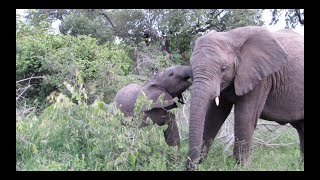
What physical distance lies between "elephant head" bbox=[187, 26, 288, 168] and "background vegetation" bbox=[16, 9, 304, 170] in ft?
1.53

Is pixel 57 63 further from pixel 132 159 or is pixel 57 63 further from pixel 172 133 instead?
pixel 132 159

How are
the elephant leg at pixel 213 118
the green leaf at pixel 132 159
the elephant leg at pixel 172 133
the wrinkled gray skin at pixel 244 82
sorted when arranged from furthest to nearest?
the elephant leg at pixel 172 133 → the elephant leg at pixel 213 118 → the wrinkled gray skin at pixel 244 82 → the green leaf at pixel 132 159

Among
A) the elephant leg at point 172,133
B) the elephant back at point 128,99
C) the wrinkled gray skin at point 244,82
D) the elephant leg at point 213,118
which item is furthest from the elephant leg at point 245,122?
the elephant back at point 128,99

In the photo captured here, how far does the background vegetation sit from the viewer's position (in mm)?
4328

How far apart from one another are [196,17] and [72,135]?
33.9 feet

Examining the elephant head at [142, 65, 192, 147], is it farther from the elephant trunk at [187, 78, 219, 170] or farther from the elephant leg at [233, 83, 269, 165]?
the elephant trunk at [187, 78, 219, 170]

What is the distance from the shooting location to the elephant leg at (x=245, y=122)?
4848 mm

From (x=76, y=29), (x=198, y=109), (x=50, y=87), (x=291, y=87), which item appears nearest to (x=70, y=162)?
(x=198, y=109)

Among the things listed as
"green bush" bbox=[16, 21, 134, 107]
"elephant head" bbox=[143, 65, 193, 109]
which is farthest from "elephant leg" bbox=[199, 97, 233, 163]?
"green bush" bbox=[16, 21, 134, 107]

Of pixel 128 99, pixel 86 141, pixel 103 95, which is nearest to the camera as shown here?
pixel 86 141

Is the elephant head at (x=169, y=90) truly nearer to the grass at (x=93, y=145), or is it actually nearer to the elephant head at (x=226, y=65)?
the elephant head at (x=226, y=65)

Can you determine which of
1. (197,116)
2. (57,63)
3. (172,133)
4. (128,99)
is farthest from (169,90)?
(57,63)

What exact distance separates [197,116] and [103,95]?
503 cm

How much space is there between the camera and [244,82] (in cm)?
484
